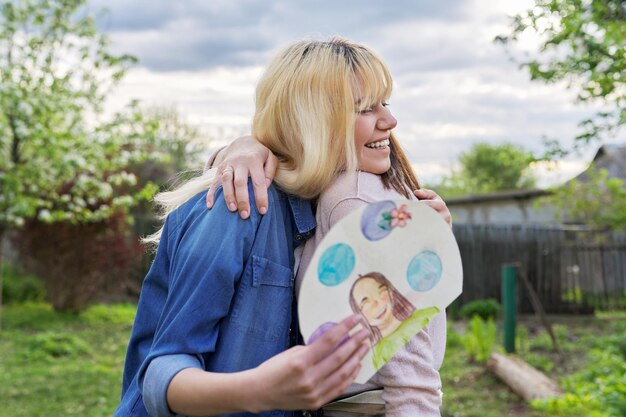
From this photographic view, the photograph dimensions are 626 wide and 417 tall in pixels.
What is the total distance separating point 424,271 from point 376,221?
0.53ft

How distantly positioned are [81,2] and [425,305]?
10.7 meters

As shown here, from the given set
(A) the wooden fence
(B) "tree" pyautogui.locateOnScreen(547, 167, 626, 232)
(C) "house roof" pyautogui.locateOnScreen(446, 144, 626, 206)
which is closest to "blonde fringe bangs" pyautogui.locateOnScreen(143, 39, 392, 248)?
(B) "tree" pyautogui.locateOnScreen(547, 167, 626, 232)

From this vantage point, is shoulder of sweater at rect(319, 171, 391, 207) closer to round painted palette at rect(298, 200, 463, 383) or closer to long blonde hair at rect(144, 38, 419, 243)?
long blonde hair at rect(144, 38, 419, 243)

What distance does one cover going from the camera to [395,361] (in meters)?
1.59

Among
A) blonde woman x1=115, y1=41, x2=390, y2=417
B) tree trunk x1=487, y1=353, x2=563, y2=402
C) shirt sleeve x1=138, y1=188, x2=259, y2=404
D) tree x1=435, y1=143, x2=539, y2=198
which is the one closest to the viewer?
blonde woman x1=115, y1=41, x2=390, y2=417

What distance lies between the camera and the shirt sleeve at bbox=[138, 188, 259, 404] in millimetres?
1501

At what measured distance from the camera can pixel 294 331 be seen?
1.67m

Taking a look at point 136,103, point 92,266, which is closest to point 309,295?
point 136,103

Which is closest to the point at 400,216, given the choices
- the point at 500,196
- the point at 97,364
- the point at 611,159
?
the point at 97,364

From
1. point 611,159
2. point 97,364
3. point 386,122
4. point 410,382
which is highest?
point 611,159

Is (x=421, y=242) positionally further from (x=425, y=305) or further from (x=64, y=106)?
(x=64, y=106)

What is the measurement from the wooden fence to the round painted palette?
14258mm

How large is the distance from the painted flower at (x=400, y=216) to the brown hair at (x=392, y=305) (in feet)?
0.33

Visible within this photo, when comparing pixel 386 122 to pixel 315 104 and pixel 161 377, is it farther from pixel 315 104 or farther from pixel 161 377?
pixel 161 377
